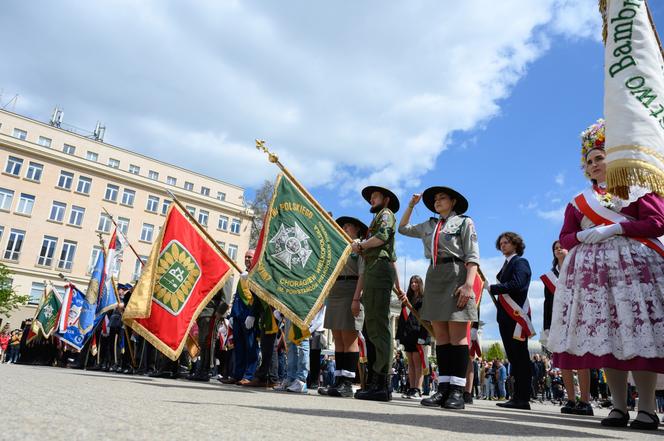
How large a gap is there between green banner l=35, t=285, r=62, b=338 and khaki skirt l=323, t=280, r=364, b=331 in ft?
33.9

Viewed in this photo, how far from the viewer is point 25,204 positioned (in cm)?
4169

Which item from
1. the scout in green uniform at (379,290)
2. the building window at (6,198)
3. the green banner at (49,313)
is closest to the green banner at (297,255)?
the scout in green uniform at (379,290)

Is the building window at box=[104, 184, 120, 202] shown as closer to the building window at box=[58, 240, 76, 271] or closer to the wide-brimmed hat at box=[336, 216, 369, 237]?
the building window at box=[58, 240, 76, 271]

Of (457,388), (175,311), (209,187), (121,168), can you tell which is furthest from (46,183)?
(457,388)

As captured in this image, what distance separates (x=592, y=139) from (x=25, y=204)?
157ft

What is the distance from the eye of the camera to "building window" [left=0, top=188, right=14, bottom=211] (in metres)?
40.7

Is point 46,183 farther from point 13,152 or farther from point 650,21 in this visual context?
point 650,21

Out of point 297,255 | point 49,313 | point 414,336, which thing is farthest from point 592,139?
point 49,313

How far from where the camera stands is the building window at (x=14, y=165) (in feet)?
135

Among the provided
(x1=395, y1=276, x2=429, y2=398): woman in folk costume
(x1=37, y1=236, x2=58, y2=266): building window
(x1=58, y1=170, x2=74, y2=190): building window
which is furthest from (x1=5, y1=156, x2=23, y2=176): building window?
(x1=395, y1=276, x2=429, y2=398): woman in folk costume

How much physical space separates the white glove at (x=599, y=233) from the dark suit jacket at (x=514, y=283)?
2828mm

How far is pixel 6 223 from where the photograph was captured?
40.3 m

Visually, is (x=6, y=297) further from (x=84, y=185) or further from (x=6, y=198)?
(x=84, y=185)

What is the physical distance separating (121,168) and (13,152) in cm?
1009
